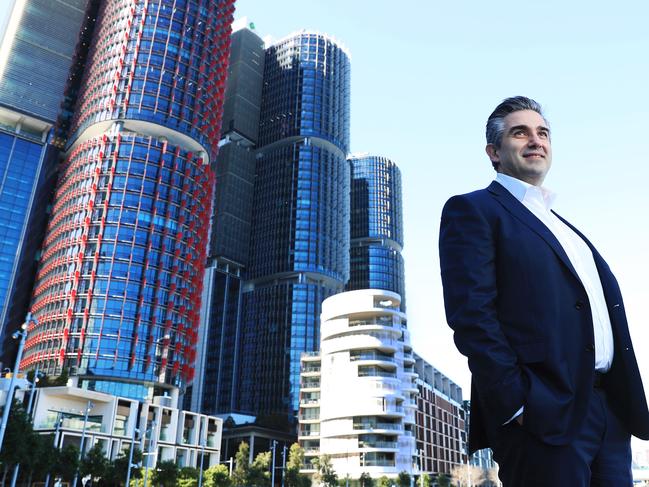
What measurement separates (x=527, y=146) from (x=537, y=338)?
152 centimetres

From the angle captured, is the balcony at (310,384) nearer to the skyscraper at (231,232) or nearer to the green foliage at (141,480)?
the green foliage at (141,480)

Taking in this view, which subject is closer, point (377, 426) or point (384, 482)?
point (384, 482)

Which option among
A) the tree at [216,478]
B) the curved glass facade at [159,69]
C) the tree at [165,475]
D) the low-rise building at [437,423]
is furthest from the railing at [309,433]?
the curved glass facade at [159,69]

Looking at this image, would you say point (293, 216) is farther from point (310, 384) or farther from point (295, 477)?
point (295, 477)

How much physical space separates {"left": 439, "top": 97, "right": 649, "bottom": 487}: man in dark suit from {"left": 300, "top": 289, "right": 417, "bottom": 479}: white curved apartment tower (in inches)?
2892

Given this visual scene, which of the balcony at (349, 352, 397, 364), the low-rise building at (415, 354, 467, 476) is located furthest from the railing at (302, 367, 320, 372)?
the low-rise building at (415, 354, 467, 476)

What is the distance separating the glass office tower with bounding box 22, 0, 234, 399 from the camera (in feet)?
295

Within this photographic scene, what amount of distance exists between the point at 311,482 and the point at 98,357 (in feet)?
119

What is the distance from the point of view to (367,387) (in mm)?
75875

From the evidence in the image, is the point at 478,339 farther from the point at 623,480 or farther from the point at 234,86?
the point at 234,86

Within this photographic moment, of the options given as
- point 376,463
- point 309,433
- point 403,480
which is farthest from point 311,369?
point 403,480

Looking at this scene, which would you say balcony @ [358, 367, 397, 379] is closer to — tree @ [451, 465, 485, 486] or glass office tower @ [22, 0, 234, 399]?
glass office tower @ [22, 0, 234, 399]

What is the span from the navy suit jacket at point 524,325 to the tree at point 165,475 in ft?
187

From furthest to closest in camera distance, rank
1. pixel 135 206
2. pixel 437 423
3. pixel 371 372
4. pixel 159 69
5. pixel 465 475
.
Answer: pixel 437 423 → pixel 465 475 → pixel 159 69 → pixel 135 206 → pixel 371 372
